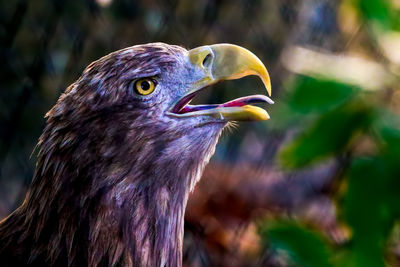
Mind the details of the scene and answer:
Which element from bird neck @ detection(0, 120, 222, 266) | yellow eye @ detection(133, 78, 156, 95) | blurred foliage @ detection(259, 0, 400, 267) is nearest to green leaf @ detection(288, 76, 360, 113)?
blurred foliage @ detection(259, 0, 400, 267)

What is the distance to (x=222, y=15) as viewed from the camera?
437cm

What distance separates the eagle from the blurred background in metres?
0.92

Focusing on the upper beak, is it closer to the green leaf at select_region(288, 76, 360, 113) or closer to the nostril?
the nostril

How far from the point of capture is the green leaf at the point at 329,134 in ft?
8.13

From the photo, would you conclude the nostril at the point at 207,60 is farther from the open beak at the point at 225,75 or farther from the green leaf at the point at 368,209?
the green leaf at the point at 368,209

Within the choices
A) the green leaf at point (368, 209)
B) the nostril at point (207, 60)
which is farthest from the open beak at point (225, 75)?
the green leaf at point (368, 209)

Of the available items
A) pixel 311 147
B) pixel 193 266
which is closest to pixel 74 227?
pixel 311 147

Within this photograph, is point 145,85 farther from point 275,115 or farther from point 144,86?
point 275,115

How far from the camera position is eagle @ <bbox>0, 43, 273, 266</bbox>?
1.57 m

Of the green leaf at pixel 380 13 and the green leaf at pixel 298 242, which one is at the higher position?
the green leaf at pixel 380 13

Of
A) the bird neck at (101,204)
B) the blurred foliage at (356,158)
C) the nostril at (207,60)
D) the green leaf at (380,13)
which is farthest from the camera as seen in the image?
the green leaf at (380,13)

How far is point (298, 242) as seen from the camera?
2.62m

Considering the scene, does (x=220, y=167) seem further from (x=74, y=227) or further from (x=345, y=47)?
(x=74, y=227)

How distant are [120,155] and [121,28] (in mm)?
2239
